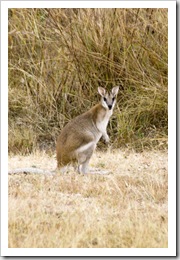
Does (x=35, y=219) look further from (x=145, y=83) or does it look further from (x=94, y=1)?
(x=145, y=83)

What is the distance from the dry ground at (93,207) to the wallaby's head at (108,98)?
2.55 feet

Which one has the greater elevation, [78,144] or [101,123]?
[101,123]

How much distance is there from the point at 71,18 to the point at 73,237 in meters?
5.35

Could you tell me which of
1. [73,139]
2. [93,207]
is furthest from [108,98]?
[93,207]

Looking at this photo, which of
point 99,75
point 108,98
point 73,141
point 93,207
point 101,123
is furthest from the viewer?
point 99,75

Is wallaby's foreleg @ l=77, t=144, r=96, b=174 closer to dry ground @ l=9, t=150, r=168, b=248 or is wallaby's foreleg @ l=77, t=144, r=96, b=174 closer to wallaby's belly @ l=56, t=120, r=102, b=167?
wallaby's belly @ l=56, t=120, r=102, b=167

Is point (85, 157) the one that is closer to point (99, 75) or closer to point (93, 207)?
point (93, 207)

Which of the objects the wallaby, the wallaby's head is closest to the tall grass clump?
the wallaby's head

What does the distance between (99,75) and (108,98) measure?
1685mm

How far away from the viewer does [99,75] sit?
10758 millimetres

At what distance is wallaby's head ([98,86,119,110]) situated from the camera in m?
9.06

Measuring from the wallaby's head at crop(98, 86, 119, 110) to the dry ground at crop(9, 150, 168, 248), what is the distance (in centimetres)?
78

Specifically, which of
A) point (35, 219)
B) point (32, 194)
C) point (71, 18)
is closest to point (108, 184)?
point (32, 194)

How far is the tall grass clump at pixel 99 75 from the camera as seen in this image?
10.5 metres
